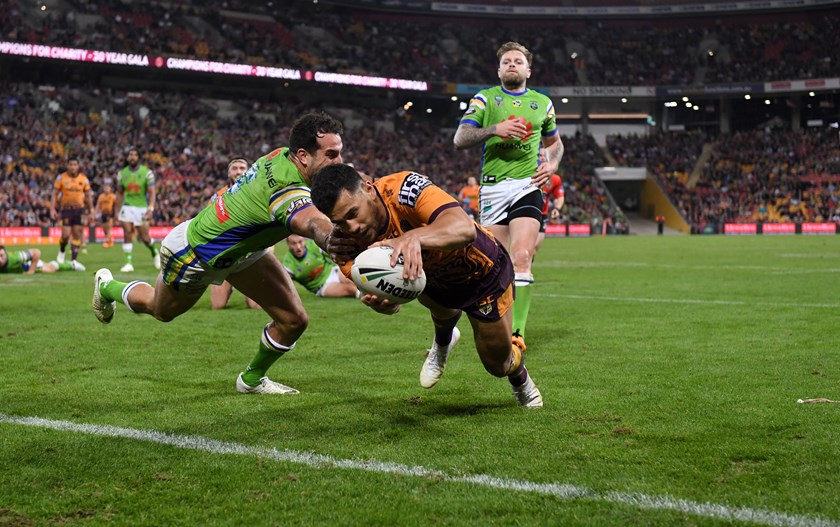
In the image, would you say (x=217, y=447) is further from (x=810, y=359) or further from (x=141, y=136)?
(x=141, y=136)

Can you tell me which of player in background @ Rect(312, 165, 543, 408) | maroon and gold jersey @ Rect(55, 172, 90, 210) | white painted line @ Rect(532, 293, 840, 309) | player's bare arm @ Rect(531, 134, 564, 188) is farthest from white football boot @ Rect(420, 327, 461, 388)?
maroon and gold jersey @ Rect(55, 172, 90, 210)

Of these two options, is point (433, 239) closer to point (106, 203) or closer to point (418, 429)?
point (418, 429)

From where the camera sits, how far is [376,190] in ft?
14.8

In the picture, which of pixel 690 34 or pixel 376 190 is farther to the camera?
pixel 690 34

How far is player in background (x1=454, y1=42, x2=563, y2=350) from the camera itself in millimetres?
7887

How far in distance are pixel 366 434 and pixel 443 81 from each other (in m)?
54.5

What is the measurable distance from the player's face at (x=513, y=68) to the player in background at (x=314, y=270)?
428 centimetres

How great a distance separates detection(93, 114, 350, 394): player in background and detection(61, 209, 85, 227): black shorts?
13.7 metres

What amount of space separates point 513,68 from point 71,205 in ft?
48.7

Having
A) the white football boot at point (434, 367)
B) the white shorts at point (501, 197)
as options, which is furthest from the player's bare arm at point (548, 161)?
the white football boot at point (434, 367)

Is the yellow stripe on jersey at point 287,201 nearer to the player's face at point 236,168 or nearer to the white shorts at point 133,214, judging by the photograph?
A: the player's face at point 236,168

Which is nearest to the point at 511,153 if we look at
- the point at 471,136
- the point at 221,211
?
the point at 471,136

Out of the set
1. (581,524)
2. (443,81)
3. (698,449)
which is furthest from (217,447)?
(443,81)

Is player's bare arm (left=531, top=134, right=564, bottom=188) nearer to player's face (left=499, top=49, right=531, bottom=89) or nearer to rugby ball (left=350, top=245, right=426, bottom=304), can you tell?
player's face (left=499, top=49, right=531, bottom=89)
